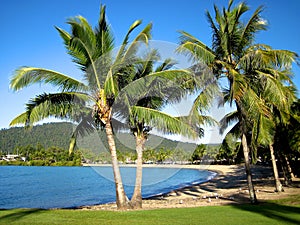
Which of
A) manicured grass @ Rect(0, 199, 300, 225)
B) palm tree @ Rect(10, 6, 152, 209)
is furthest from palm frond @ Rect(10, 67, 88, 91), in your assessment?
manicured grass @ Rect(0, 199, 300, 225)

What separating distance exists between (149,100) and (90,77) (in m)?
2.75

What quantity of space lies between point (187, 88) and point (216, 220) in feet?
22.4

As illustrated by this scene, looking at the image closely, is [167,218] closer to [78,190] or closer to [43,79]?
[43,79]

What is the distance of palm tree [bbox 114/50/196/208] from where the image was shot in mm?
10680

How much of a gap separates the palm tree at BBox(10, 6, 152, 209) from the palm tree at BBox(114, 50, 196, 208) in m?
0.67

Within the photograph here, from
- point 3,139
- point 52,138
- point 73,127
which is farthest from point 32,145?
point 73,127

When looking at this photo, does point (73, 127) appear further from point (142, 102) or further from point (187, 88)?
point (187, 88)

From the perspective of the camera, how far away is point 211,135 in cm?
1262

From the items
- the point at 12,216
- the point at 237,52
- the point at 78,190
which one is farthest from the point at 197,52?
the point at 78,190

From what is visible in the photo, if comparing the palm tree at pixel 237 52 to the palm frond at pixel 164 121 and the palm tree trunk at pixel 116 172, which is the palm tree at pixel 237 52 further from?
the palm tree trunk at pixel 116 172

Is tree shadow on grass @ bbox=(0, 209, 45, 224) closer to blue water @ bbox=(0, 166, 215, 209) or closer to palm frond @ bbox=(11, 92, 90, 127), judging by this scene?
palm frond @ bbox=(11, 92, 90, 127)

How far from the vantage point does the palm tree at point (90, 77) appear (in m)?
10.5

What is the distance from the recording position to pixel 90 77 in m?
11.3

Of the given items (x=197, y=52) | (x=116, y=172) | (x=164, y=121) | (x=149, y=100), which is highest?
(x=197, y=52)
